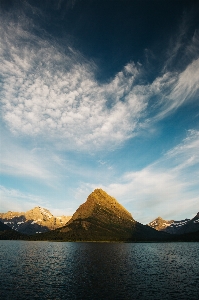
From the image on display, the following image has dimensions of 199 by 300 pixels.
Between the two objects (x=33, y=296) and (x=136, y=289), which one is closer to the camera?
(x=33, y=296)

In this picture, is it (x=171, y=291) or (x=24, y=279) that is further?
(x=24, y=279)

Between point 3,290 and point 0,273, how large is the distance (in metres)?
25.0

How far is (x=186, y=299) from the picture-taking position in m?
48.7

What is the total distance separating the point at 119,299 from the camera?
160 feet

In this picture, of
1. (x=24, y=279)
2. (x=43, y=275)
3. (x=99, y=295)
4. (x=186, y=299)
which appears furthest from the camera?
(x=43, y=275)

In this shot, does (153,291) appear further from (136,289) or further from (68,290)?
(68,290)

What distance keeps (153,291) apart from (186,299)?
9.24m

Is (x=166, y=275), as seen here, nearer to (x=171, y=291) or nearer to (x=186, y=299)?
(x=171, y=291)

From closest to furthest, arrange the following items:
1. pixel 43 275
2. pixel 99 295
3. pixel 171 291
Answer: pixel 99 295 < pixel 171 291 < pixel 43 275

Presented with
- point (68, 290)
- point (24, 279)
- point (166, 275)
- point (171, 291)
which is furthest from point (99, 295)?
point (166, 275)

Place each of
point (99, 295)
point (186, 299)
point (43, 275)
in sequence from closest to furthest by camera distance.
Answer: point (186, 299) < point (99, 295) < point (43, 275)

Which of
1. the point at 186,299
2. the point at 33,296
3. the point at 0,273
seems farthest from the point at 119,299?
the point at 0,273

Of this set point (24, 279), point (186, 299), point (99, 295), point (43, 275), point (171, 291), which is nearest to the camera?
point (186, 299)

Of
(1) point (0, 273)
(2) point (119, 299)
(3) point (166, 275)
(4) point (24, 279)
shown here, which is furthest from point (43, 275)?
(3) point (166, 275)
